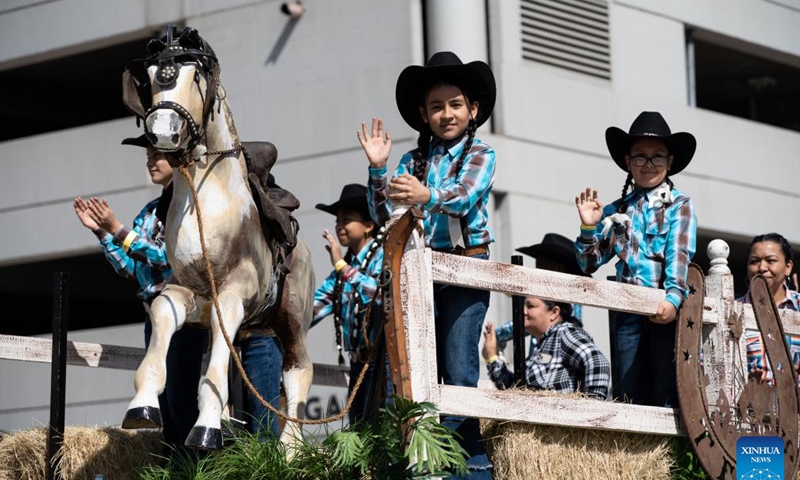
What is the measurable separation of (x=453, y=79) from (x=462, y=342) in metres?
1.33

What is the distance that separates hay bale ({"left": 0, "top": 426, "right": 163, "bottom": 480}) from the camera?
7.66 meters

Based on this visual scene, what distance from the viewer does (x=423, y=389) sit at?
20.7 ft

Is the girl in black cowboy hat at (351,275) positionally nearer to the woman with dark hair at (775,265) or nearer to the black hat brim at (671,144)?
the black hat brim at (671,144)

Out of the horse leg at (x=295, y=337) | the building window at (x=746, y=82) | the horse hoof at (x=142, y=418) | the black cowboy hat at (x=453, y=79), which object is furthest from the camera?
the building window at (x=746, y=82)

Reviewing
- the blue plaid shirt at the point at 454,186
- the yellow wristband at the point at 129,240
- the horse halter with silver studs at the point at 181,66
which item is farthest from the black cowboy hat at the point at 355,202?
the horse halter with silver studs at the point at 181,66

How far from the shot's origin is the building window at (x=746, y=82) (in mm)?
18734

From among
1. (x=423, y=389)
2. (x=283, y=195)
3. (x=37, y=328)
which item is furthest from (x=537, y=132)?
(x=37, y=328)

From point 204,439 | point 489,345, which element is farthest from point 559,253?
point 204,439

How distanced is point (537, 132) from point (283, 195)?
26.0 feet

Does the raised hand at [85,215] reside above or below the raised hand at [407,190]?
above

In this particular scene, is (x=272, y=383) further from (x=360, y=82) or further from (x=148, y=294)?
(x=360, y=82)

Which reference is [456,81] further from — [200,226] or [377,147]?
[200,226]

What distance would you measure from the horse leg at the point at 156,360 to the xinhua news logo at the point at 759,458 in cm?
290

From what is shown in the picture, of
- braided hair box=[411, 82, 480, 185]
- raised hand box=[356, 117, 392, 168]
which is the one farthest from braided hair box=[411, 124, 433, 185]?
raised hand box=[356, 117, 392, 168]
